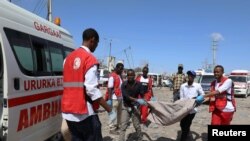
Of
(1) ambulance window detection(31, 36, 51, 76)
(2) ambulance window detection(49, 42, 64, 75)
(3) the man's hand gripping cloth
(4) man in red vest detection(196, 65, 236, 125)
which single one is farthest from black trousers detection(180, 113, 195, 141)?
(1) ambulance window detection(31, 36, 51, 76)

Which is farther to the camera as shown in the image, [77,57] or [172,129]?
[172,129]

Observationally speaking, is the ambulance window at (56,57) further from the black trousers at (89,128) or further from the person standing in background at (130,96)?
the black trousers at (89,128)

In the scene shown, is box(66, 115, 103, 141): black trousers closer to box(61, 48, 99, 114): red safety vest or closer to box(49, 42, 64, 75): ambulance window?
box(61, 48, 99, 114): red safety vest

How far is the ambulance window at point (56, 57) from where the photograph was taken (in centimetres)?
738

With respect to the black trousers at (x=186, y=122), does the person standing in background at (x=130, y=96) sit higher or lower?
higher

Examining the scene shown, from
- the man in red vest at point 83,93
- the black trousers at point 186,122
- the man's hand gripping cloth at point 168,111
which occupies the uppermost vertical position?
the man in red vest at point 83,93

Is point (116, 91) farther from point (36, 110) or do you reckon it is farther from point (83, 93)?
point (83, 93)

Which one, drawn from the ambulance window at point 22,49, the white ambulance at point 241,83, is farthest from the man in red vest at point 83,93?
the white ambulance at point 241,83

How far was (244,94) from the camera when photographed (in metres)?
31.2

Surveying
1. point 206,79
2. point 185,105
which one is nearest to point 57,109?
point 185,105

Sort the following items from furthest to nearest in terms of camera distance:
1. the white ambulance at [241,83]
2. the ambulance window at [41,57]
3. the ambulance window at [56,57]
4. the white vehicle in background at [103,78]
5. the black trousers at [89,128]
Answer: the white vehicle in background at [103,78], the white ambulance at [241,83], the ambulance window at [56,57], the ambulance window at [41,57], the black trousers at [89,128]

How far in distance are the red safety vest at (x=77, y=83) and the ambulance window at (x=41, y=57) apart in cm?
153

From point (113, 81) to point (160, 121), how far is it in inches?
99.6

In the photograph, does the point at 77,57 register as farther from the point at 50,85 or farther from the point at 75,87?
the point at 50,85
